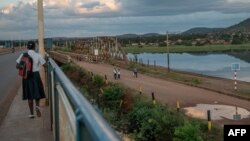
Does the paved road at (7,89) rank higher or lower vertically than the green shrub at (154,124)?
higher

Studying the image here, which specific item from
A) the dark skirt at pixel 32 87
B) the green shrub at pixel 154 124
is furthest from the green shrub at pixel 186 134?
the dark skirt at pixel 32 87

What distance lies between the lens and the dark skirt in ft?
33.9

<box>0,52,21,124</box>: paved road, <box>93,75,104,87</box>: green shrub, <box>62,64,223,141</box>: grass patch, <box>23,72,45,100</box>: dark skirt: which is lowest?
<box>62,64,223,141</box>: grass patch

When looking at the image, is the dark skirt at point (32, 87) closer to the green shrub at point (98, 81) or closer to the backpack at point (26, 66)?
the backpack at point (26, 66)

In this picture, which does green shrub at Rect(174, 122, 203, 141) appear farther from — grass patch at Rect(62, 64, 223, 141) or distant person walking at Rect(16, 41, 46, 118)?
distant person walking at Rect(16, 41, 46, 118)

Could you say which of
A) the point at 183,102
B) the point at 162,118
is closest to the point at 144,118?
the point at 162,118

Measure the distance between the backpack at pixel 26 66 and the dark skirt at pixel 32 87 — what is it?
13 cm

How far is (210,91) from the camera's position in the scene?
144 ft

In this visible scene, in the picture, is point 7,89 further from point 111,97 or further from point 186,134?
point 111,97

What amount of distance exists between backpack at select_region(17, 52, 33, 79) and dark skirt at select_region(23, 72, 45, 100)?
133mm

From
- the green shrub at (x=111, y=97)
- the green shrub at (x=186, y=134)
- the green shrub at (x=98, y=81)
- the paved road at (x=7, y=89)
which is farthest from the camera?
the green shrub at (x=98, y=81)

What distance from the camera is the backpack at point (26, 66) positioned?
398 inches

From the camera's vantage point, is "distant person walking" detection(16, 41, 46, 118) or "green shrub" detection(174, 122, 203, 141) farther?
"green shrub" detection(174, 122, 203, 141)

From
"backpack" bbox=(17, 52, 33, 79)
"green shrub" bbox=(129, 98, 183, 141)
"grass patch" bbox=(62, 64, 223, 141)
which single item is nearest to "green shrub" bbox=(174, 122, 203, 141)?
"grass patch" bbox=(62, 64, 223, 141)
